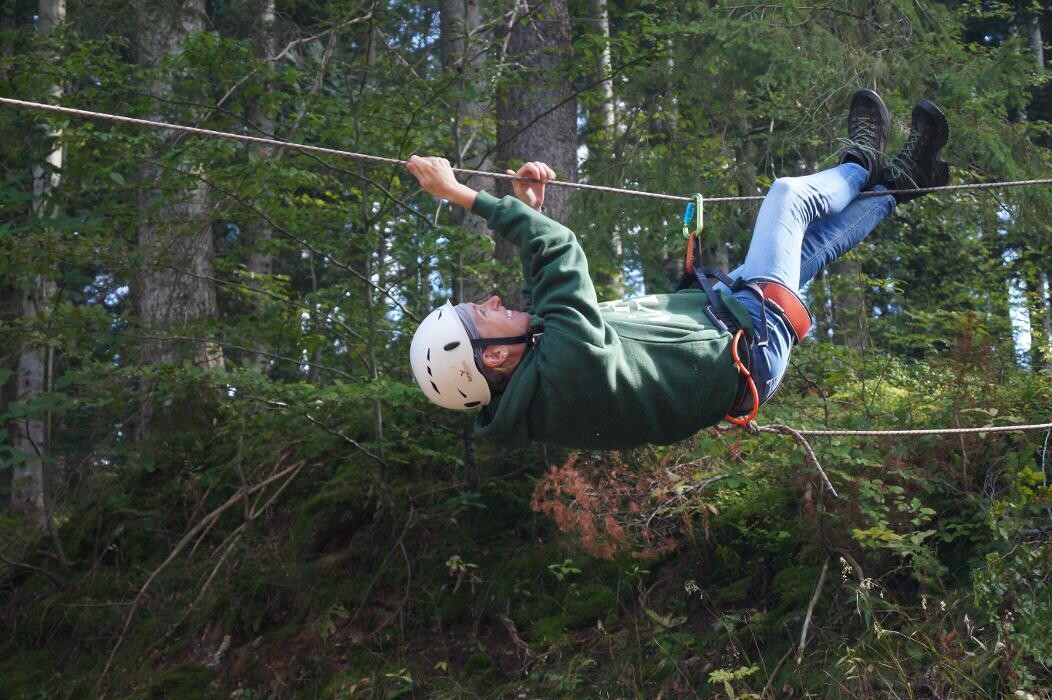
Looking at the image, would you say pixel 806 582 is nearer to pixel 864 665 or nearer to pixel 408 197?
pixel 864 665

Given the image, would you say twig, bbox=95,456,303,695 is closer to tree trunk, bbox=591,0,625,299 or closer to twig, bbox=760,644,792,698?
tree trunk, bbox=591,0,625,299

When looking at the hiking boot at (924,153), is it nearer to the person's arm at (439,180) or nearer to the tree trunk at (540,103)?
the person's arm at (439,180)

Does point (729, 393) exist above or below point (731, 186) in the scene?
below

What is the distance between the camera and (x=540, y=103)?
8.55 m

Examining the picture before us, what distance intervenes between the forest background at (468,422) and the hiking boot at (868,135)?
1.48 metres

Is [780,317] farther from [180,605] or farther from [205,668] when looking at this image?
[180,605]

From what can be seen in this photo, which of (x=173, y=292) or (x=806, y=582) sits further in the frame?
(x=173, y=292)

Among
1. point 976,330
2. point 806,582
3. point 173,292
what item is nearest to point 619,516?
point 806,582

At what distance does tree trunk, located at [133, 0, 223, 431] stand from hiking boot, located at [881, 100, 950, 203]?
15.1 ft

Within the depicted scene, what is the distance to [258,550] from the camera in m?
8.05

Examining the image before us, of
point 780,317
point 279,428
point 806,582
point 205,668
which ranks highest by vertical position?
point 780,317

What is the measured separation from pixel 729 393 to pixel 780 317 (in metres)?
0.43

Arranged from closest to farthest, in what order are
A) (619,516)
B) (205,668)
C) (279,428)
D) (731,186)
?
(619,516)
(205,668)
(279,428)
(731,186)

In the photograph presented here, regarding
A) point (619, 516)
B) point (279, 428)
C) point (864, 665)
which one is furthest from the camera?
point (279, 428)
